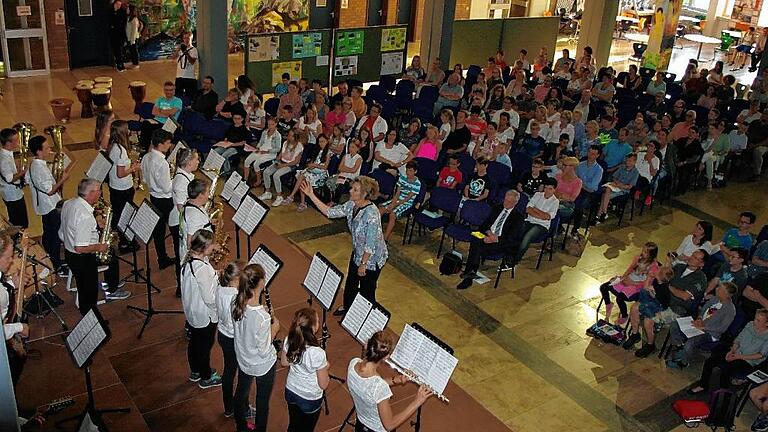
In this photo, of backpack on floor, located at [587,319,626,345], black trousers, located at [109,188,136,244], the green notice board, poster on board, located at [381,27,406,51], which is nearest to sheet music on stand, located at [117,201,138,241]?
black trousers, located at [109,188,136,244]

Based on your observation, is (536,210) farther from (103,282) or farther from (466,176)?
(103,282)

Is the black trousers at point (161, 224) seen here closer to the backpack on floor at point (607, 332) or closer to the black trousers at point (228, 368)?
the black trousers at point (228, 368)

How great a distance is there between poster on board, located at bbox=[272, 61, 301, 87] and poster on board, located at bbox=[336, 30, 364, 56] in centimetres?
115

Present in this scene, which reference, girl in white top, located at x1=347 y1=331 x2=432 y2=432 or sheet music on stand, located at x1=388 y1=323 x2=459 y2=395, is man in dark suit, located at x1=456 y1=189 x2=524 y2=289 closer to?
sheet music on stand, located at x1=388 y1=323 x2=459 y2=395

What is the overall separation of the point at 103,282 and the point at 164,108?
4482 millimetres

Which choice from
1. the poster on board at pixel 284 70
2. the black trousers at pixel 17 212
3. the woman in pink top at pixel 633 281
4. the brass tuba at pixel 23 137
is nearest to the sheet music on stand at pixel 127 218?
the brass tuba at pixel 23 137

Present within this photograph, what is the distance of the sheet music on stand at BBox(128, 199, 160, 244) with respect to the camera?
25.5 ft

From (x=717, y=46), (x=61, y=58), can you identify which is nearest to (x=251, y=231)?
(x=61, y=58)

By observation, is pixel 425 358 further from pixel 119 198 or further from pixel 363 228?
pixel 119 198

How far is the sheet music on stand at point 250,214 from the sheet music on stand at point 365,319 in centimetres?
204

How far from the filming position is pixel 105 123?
29.7 ft

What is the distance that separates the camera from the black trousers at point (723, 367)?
7.59 metres

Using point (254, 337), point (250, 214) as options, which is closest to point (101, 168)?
point (250, 214)

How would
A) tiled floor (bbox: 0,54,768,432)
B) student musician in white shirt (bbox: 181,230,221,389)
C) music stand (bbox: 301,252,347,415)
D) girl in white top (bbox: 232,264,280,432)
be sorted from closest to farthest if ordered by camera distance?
girl in white top (bbox: 232,264,280,432) < student musician in white shirt (bbox: 181,230,221,389) < music stand (bbox: 301,252,347,415) < tiled floor (bbox: 0,54,768,432)
